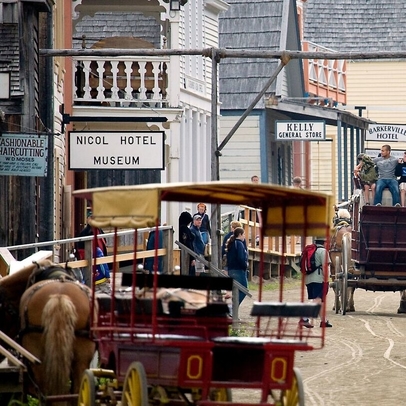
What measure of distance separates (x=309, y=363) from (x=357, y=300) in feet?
37.4

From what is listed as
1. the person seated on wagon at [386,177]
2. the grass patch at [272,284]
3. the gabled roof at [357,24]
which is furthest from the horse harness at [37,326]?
the gabled roof at [357,24]

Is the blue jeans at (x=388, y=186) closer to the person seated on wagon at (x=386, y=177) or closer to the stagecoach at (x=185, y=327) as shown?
the person seated on wagon at (x=386, y=177)

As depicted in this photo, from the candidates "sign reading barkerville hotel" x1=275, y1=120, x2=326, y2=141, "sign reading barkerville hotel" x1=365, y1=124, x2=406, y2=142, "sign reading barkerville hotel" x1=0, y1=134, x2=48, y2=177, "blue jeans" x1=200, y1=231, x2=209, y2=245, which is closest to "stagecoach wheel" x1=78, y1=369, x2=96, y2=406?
"sign reading barkerville hotel" x1=0, y1=134, x2=48, y2=177

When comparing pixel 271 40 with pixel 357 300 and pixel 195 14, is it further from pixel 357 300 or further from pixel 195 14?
pixel 357 300

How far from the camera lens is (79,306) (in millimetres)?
12695

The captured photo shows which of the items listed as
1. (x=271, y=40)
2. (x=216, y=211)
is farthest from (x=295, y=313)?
(x=271, y=40)

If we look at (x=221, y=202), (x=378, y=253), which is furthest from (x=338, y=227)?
(x=221, y=202)

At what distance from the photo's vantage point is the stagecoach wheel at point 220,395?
12.7 m

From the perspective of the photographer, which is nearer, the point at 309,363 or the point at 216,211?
the point at 309,363

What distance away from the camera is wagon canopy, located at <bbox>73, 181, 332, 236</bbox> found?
37.3ft

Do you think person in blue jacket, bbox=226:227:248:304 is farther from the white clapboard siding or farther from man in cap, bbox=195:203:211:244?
the white clapboard siding

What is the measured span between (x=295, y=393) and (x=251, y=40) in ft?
112

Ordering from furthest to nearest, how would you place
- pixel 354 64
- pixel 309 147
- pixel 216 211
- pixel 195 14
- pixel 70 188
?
pixel 354 64 → pixel 309 147 → pixel 195 14 → pixel 70 188 → pixel 216 211

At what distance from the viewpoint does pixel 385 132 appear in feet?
107
